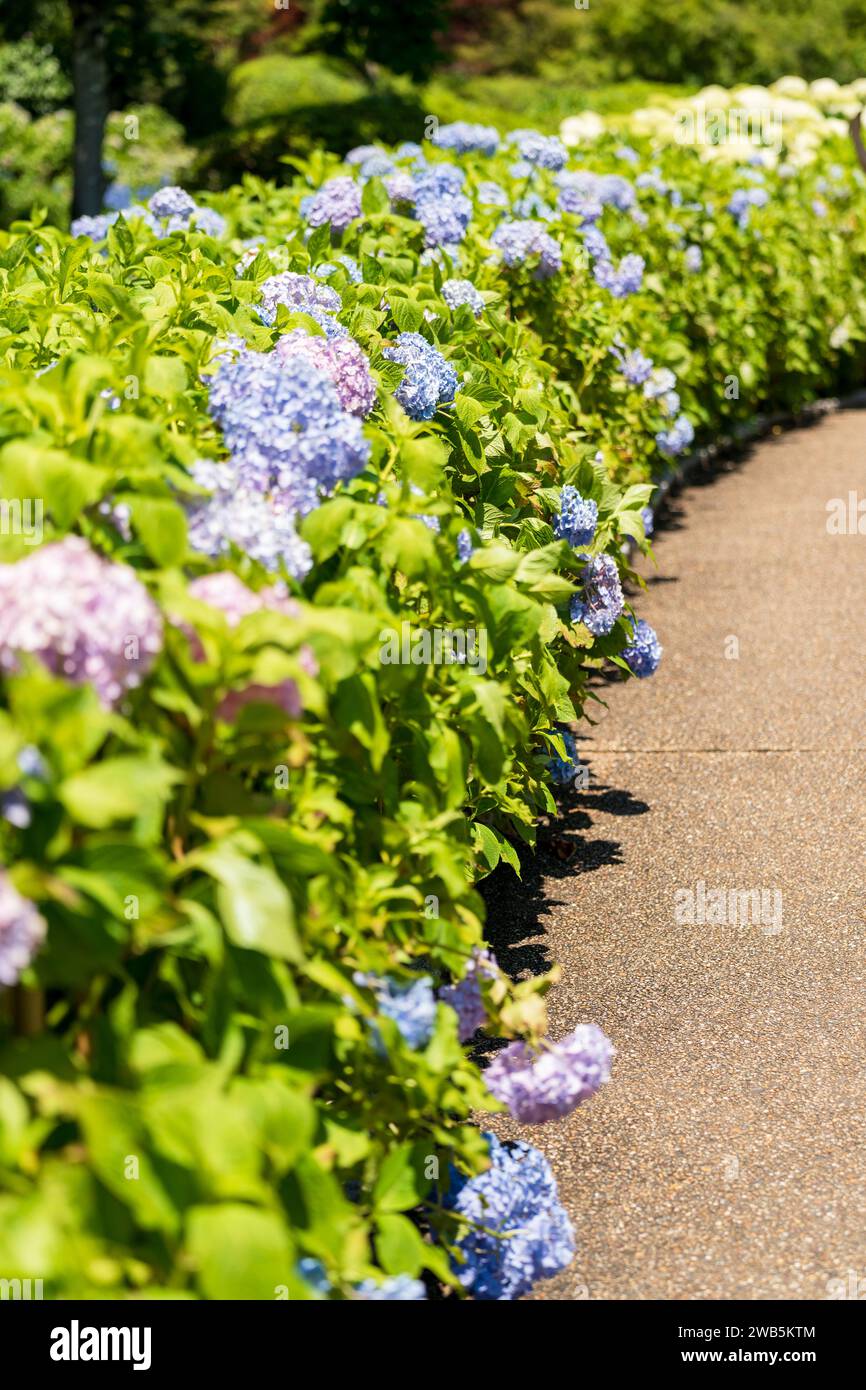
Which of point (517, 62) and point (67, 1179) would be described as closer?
point (67, 1179)

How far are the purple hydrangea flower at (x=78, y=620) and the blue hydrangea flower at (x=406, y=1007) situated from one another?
2.02 ft

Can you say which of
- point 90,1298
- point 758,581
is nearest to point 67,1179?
point 90,1298

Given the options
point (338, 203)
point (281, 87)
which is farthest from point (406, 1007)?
point (281, 87)

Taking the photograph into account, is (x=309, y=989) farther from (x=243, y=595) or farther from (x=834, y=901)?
(x=834, y=901)

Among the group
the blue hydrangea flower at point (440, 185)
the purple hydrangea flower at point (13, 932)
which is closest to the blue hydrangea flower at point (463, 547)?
the purple hydrangea flower at point (13, 932)

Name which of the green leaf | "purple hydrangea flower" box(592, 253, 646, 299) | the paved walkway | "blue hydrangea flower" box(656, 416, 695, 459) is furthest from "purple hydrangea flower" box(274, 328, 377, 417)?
"blue hydrangea flower" box(656, 416, 695, 459)

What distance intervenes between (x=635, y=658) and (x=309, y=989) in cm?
241

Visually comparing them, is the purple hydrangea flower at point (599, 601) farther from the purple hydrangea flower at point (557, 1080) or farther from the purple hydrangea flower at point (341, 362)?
the purple hydrangea flower at point (557, 1080)

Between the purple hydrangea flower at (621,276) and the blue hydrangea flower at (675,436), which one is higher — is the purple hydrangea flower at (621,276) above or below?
above

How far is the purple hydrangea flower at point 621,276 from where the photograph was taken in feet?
20.0

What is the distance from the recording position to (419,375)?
136 inches

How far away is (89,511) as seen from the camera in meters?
2.23

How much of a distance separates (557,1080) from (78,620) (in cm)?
113

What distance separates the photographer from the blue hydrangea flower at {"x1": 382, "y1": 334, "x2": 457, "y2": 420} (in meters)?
3.46
